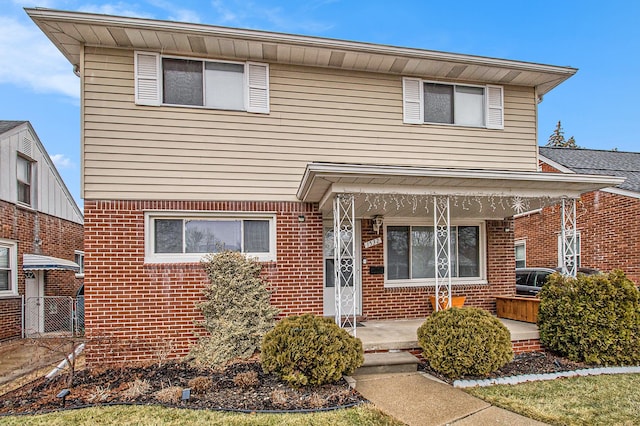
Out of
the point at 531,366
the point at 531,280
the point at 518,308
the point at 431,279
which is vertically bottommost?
the point at 531,366

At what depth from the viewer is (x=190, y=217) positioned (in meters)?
6.67

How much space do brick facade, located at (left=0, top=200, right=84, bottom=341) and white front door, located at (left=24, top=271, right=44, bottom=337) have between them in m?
0.23

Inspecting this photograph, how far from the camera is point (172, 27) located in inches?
246

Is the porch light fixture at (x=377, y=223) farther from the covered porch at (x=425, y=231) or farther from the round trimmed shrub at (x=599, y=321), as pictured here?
the round trimmed shrub at (x=599, y=321)

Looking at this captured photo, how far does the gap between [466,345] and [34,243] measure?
11.5m

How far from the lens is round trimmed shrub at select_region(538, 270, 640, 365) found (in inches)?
229

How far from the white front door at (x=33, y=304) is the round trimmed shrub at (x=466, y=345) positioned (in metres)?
10.2

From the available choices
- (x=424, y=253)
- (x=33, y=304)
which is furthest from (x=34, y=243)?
(x=424, y=253)

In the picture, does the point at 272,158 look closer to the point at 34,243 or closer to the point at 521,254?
the point at 34,243

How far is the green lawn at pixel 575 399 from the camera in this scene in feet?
13.5

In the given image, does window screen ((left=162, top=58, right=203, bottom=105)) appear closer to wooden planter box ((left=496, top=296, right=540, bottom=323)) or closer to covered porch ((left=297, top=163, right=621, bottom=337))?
covered porch ((left=297, top=163, right=621, bottom=337))

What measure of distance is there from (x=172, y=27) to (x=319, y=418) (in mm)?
6175

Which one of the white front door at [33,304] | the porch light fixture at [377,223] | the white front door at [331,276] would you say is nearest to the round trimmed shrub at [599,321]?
the porch light fixture at [377,223]

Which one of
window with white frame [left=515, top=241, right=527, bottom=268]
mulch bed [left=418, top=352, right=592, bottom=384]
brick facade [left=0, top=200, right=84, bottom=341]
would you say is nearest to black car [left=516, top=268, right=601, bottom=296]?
window with white frame [left=515, top=241, right=527, bottom=268]
